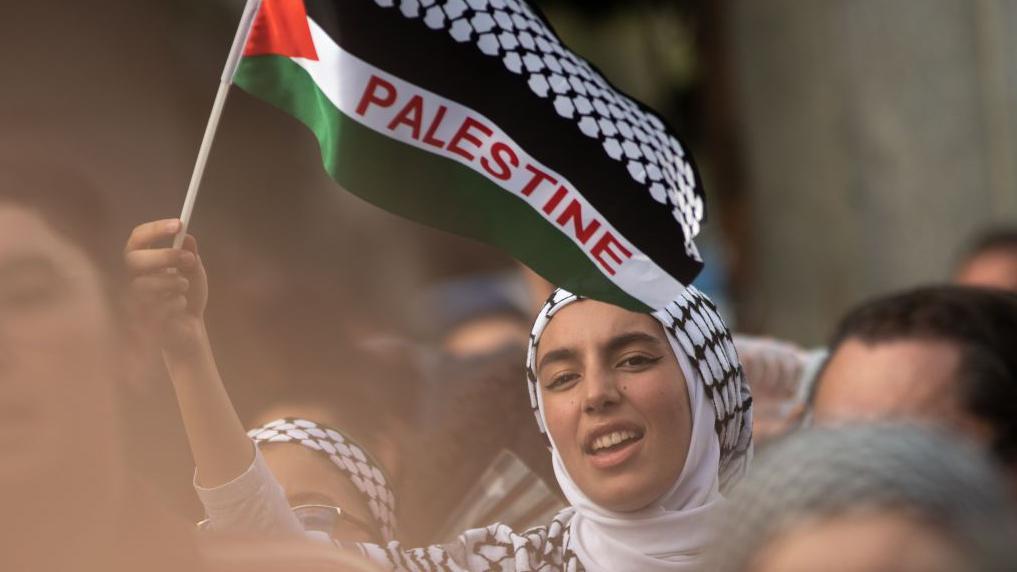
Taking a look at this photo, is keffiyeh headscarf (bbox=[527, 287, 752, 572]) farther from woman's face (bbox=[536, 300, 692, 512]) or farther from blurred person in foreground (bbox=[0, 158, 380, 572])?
blurred person in foreground (bbox=[0, 158, 380, 572])

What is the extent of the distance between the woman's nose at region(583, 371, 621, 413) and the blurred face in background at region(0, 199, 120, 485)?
0.80 meters

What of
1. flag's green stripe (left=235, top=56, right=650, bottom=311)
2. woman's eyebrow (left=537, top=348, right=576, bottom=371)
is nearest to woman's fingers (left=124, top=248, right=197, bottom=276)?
flag's green stripe (left=235, top=56, right=650, bottom=311)

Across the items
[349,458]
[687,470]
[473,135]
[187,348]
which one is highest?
[473,135]

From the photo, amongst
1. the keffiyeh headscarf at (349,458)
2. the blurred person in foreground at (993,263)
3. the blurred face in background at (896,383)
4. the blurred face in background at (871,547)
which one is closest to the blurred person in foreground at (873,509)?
the blurred face in background at (871,547)

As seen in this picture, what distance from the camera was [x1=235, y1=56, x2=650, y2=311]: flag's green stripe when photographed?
239 cm

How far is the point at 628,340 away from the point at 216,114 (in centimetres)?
76

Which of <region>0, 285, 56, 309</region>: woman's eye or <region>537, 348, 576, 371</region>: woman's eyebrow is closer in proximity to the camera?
<region>0, 285, 56, 309</region>: woman's eye

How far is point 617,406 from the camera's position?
91.8 inches

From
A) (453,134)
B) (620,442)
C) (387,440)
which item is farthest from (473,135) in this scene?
(387,440)

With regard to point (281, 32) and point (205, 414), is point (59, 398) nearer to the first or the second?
point (205, 414)

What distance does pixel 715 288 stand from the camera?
10070 mm

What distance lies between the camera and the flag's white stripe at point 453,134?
7.80ft

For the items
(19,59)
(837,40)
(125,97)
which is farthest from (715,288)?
(19,59)

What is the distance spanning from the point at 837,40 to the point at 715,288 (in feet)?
8.97
